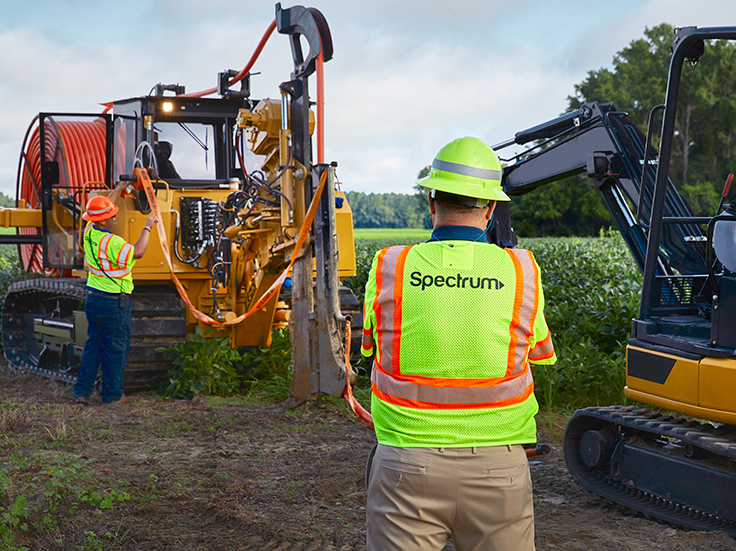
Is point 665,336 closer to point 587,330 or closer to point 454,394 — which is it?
point 454,394

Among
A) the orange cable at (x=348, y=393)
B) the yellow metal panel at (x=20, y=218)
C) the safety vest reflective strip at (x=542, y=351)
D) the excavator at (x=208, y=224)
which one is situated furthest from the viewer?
the yellow metal panel at (x=20, y=218)

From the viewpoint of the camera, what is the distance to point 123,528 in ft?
13.7

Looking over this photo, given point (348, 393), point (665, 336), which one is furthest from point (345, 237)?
point (665, 336)

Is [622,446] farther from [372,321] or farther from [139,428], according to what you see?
[139,428]

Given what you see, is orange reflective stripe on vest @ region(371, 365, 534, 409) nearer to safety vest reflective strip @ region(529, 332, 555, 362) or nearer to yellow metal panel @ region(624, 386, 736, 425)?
safety vest reflective strip @ region(529, 332, 555, 362)

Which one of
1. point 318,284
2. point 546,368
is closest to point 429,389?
point 318,284

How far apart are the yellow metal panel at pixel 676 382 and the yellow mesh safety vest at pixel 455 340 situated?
81.2 inches

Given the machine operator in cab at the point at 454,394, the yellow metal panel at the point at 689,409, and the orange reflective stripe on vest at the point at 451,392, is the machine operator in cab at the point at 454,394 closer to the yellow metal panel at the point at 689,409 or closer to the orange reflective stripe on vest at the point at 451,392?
the orange reflective stripe on vest at the point at 451,392

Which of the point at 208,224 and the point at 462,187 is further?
the point at 208,224

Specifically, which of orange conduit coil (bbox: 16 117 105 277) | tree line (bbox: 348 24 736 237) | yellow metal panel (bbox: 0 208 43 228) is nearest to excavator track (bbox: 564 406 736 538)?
orange conduit coil (bbox: 16 117 105 277)

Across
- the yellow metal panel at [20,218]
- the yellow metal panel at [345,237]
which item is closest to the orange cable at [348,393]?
the yellow metal panel at [345,237]

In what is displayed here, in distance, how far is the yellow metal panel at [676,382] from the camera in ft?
13.1

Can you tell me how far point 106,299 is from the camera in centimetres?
725

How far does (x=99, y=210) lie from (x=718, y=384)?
5584 mm
